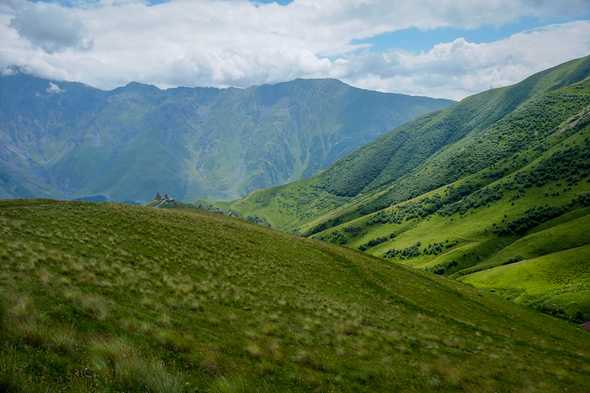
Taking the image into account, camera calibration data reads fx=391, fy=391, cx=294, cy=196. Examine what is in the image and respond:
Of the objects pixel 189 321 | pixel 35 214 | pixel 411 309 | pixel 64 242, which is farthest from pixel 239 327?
pixel 35 214

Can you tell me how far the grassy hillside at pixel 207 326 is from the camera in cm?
1011

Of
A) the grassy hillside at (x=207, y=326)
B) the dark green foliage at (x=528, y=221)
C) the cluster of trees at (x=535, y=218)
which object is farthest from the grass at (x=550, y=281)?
the cluster of trees at (x=535, y=218)

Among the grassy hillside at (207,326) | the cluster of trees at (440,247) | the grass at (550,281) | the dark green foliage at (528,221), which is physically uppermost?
the grassy hillside at (207,326)

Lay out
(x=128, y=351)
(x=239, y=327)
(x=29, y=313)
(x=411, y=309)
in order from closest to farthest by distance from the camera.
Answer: (x=128, y=351), (x=29, y=313), (x=239, y=327), (x=411, y=309)

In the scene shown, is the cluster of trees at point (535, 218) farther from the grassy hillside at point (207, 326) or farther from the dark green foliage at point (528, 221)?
the grassy hillside at point (207, 326)

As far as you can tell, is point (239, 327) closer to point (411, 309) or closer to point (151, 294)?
point (151, 294)

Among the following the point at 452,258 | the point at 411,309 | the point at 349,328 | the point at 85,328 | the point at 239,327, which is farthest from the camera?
the point at 452,258

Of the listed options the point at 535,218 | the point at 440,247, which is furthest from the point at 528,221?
the point at 440,247

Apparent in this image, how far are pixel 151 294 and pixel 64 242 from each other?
528 inches

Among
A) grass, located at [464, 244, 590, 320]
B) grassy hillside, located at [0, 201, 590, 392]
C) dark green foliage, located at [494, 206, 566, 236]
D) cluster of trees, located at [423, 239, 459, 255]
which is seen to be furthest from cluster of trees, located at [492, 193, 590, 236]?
grassy hillside, located at [0, 201, 590, 392]

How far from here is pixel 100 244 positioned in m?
33.2

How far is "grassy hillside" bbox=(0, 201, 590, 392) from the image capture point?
33.2 ft

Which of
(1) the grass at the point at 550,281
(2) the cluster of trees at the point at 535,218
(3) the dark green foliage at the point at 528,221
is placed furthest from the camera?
(3) the dark green foliage at the point at 528,221

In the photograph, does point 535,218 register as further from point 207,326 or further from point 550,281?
point 207,326
